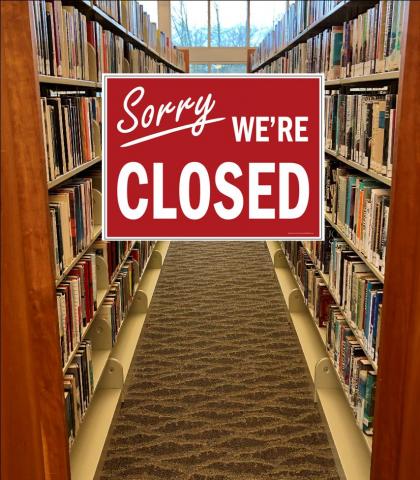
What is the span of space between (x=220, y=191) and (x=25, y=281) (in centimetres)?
55

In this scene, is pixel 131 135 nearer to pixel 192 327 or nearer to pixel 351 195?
pixel 351 195

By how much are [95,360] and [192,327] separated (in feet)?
3.15

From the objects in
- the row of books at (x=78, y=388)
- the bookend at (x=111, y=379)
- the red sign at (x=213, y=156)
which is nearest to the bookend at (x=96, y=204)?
the row of books at (x=78, y=388)

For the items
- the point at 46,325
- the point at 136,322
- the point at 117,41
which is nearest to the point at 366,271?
the point at 46,325

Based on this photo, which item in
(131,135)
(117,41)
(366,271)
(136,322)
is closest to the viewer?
(131,135)

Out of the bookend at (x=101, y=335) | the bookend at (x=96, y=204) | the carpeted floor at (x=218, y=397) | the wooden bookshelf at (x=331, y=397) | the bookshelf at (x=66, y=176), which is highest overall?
the bookshelf at (x=66, y=176)

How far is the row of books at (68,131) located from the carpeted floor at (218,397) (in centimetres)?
116

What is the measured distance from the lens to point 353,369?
2.20 m

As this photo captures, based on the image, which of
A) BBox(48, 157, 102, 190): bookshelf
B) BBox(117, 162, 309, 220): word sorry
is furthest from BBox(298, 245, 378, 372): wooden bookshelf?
BBox(48, 157, 102, 190): bookshelf

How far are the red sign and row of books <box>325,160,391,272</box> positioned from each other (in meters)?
0.47

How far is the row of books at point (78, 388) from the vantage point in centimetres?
201

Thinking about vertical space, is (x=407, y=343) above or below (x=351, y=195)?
below

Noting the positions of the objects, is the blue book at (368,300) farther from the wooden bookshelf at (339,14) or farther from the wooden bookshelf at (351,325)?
the wooden bookshelf at (339,14)

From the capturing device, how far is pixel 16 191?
1209 mm
